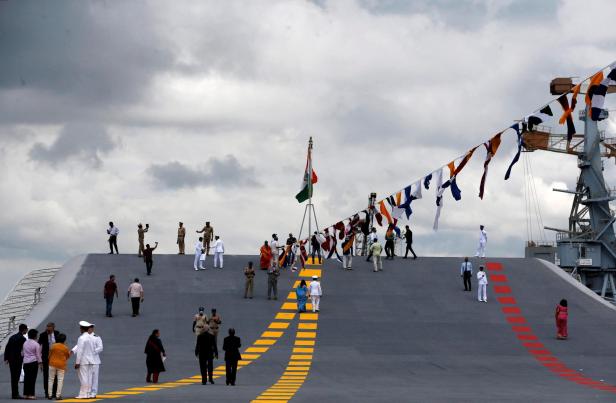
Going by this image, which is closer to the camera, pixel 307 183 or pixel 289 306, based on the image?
pixel 289 306

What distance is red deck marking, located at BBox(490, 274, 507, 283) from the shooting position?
5172cm

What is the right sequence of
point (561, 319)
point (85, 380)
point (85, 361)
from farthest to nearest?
point (561, 319) < point (85, 361) < point (85, 380)

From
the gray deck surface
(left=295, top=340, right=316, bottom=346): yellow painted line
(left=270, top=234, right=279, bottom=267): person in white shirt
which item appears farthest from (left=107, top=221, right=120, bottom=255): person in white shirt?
(left=295, top=340, right=316, bottom=346): yellow painted line

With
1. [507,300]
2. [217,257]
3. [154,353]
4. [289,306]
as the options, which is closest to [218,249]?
[217,257]

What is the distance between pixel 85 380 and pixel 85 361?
0.47 metres

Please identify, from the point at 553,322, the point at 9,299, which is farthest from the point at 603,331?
the point at 9,299

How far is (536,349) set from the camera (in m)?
39.0

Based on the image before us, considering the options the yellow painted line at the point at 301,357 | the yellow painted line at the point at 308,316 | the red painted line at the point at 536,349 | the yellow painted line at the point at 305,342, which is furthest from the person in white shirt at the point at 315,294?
the red painted line at the point at 536,349

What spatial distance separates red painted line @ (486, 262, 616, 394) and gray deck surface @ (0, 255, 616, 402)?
1.32 ft

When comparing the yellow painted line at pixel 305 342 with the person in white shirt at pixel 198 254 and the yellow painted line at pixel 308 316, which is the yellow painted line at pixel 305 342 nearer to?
the yellow painted line at pixel 308 316

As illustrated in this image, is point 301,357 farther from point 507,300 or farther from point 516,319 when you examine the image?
point 507,300

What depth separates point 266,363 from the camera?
34.6 metres

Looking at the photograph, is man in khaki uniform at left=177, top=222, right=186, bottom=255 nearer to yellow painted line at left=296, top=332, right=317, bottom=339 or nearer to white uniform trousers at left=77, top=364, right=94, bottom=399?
yellow painted line at left=296, top=332, right=317, bottom=339

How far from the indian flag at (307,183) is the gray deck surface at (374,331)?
4775mm
